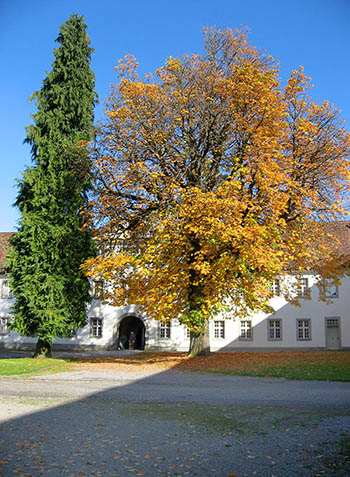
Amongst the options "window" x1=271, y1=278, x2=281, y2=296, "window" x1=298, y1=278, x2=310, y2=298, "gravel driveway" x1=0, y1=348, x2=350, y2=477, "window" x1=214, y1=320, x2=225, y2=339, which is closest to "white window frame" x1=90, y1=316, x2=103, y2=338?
"window" x1=214, y1=320, x2=225, y2=339

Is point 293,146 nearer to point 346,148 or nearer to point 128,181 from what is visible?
point 346,148

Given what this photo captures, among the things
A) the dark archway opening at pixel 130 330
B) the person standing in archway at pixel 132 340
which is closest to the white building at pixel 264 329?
the dark archway opening at pixel 130 330

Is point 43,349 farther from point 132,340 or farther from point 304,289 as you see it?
point 304,289

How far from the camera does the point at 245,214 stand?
1639 cm

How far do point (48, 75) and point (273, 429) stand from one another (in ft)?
68.9

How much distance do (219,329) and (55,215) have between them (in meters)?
16.6

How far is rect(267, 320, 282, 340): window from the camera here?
31.8 m

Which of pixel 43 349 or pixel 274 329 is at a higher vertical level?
pixel 274 329

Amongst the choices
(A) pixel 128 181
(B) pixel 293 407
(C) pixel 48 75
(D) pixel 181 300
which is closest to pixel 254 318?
(D) pixel 181 300

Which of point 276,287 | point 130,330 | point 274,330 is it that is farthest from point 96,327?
point 276,287

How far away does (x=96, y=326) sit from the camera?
33250 mm

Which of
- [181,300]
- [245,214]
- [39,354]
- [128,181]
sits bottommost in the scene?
[39,354]

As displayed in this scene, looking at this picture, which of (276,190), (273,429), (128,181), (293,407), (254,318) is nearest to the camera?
(273,429)

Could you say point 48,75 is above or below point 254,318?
above
